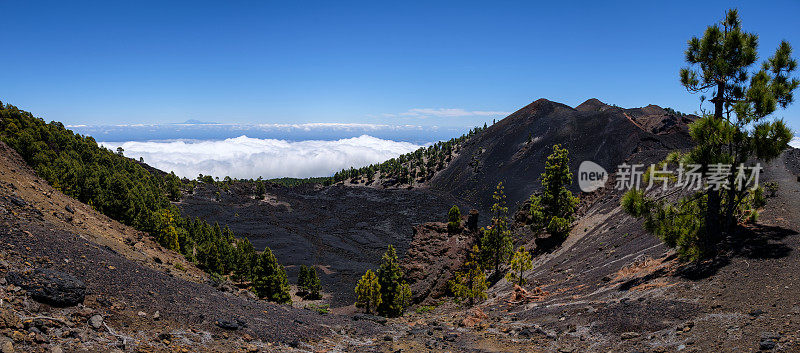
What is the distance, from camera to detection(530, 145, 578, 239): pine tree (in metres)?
33.7

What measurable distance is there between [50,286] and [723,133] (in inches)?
847

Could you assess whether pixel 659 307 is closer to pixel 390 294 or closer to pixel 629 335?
pixel 629 335

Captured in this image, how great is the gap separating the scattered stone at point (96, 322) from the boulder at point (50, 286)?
830 mm

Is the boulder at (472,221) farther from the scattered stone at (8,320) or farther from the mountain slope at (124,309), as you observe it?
the scattered stone at (8,320)

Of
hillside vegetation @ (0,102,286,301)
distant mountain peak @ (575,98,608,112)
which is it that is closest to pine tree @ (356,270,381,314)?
hillside vegetation @ (0,102,286,301)

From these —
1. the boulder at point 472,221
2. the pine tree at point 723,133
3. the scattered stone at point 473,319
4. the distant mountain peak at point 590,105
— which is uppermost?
the distant mountain peak at point 590,105

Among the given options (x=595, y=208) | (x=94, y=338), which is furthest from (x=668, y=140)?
(x=94, y=338)

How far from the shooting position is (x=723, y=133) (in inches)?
532

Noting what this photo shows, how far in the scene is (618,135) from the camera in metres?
83.8

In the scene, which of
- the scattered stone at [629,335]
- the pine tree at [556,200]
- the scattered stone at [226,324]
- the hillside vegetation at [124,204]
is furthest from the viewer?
the hillside vegetation at [124,204]

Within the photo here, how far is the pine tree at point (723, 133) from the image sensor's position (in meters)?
13.3

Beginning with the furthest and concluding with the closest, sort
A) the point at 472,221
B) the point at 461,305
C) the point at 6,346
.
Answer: the point at 472,221, the point at 461,305, the point at 6,346

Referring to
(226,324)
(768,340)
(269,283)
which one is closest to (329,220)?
(269,283)

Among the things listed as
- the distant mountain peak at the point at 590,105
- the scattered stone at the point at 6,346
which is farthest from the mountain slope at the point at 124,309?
the distant mountain peak at the point at 590,105
